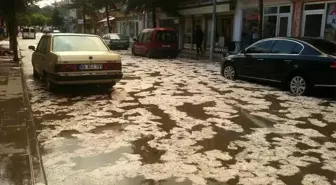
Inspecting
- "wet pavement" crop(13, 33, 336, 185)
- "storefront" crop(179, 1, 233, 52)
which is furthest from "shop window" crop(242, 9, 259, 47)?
"wet pavement" crop(13, 33, 336, 185)

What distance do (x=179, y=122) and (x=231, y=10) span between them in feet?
53.3

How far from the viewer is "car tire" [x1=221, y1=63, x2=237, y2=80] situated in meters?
12.6

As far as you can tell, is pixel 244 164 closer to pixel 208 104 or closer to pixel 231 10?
pixel 208 104

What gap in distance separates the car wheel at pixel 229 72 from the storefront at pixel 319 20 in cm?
566

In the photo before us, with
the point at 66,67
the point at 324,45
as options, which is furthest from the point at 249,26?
the point at 66,67

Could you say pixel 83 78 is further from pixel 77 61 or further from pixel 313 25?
pixel 313 25

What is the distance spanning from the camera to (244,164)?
190 inches

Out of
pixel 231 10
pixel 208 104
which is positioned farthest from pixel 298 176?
pixel 231 10

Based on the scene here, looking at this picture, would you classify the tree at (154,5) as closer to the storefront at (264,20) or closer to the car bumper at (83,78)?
the storefront at (264,20)

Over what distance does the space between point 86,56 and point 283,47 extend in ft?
18.1

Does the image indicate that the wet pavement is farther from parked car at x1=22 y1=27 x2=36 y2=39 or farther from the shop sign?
parked car at x1=22 y1=27 x2=36 y2=39

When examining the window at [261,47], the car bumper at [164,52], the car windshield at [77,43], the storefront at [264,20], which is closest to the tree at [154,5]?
the car bumper at [164,52]

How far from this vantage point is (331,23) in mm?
15375

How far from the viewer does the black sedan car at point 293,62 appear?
912cm
